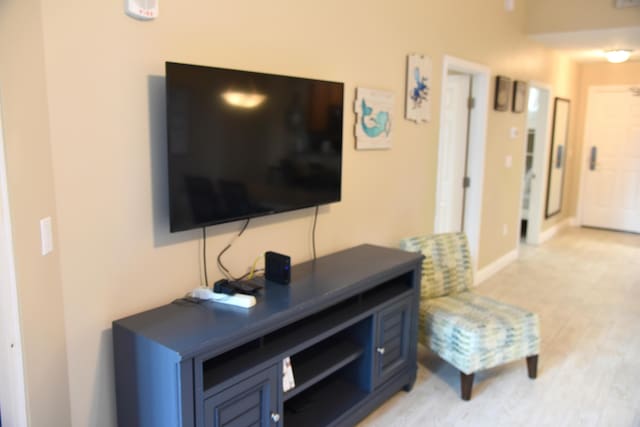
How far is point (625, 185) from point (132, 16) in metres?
7.17

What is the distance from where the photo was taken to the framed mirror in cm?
645

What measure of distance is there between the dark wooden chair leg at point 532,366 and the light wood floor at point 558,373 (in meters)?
Answer: 0.05

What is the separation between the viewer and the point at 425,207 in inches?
147

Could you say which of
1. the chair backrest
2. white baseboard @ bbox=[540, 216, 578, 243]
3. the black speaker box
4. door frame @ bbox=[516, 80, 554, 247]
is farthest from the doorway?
the black speaker box

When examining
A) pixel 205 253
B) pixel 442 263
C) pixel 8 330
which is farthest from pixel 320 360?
pixel 8 330

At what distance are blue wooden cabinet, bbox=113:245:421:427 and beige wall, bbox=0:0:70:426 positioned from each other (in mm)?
254

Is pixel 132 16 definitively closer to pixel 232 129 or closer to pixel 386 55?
pixel 232 129

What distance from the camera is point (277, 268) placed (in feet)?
7.30

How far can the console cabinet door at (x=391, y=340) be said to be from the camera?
2.49 m

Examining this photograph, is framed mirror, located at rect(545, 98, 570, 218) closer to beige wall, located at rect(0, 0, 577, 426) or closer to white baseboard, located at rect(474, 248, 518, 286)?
white baseboard, located at rect(474, 248, 518, 286)

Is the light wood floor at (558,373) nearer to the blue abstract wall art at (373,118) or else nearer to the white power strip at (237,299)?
the white power strip at (237,299)

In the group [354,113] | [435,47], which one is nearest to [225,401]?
[354,113]

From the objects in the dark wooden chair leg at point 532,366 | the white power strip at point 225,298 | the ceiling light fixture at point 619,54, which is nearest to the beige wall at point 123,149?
the white power strip at point 225,298

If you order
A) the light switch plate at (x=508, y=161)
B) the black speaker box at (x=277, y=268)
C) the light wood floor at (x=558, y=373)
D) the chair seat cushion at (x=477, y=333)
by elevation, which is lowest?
the light wood floor at (x=558, y=373)
